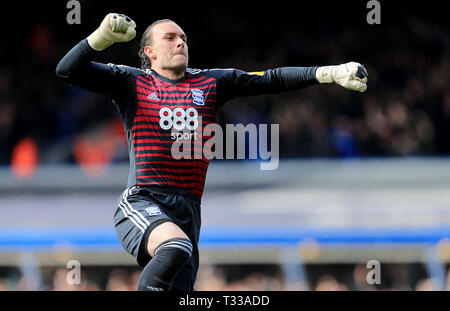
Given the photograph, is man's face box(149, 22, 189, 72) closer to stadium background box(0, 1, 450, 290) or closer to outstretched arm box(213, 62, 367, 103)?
outstretched arm box(213, 62, 367, 103)

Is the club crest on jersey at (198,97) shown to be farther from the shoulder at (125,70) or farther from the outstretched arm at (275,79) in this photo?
the shoulder at (125,70)

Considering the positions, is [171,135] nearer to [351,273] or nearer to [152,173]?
[152,173]

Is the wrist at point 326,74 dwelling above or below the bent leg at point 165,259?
above

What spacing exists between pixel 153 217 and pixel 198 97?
1141mm

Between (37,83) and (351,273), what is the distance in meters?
7.98

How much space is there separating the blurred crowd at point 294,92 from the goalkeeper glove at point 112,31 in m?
8.55

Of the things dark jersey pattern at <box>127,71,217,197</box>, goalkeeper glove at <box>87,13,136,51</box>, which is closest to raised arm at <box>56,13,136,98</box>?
goalkeeper glove at <box>87,13,136,51</box>

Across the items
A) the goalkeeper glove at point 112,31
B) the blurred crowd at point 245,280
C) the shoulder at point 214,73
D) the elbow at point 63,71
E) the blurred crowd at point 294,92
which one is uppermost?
the blurred crowd at point 294,92

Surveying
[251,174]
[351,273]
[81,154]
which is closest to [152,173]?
[351,273]

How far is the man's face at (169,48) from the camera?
246 inches

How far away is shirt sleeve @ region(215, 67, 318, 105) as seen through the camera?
6266mm

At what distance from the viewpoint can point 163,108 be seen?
6105mm

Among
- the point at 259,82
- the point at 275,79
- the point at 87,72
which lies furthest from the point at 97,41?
the point at 275,79

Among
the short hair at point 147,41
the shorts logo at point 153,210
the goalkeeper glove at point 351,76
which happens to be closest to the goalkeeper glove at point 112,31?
the short hair at point 147,41
